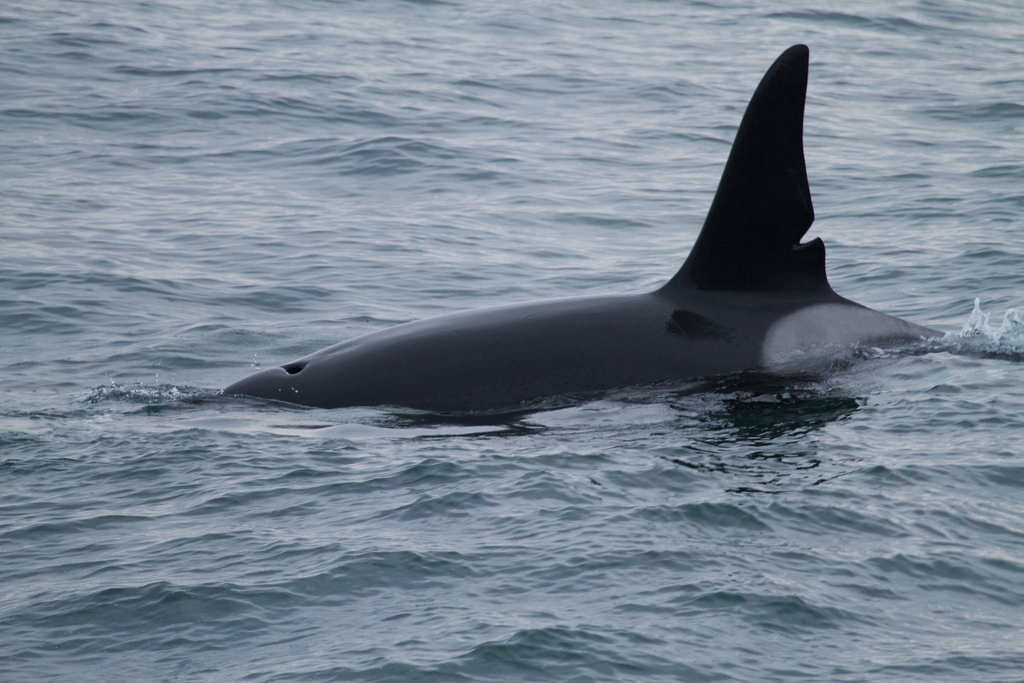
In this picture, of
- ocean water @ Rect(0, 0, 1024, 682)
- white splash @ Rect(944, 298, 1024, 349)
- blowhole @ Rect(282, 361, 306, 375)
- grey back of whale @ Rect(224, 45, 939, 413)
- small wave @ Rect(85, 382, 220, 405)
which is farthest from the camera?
white splash @ Rect(944, 298, 1024, 349)

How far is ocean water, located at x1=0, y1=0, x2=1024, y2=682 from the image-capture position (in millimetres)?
6172

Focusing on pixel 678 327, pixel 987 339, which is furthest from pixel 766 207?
pixel 987 339

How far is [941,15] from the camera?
1494 inches

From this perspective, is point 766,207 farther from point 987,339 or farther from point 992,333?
point 992,333

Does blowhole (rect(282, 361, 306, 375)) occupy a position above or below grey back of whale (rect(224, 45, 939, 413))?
below

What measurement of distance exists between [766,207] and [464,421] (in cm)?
287

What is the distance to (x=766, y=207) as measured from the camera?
927 cm

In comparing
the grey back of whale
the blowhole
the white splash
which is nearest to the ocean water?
the white splash

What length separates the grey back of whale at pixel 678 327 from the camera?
920 centimetres

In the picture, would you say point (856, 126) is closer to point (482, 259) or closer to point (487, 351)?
point (482, 259)

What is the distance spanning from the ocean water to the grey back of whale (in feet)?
0.92

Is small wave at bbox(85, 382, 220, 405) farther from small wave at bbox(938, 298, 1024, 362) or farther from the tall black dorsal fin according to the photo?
small wave at bbox(938, 298, 1024, 362)

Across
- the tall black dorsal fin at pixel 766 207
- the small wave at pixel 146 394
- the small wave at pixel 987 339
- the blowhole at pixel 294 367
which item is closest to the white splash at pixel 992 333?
the small wave at pixel 987 339

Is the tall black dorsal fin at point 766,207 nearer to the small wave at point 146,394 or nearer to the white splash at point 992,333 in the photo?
the white splash at point 992,333
